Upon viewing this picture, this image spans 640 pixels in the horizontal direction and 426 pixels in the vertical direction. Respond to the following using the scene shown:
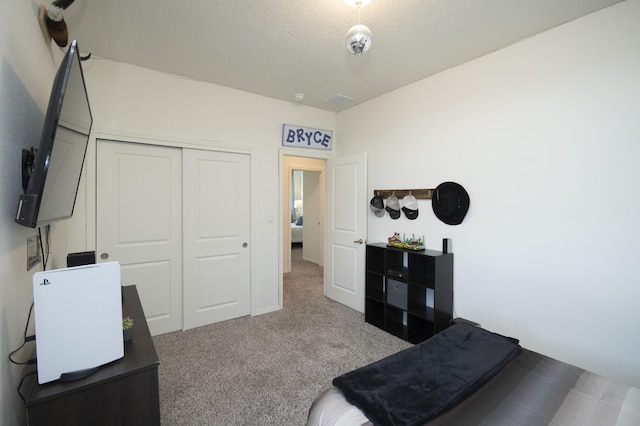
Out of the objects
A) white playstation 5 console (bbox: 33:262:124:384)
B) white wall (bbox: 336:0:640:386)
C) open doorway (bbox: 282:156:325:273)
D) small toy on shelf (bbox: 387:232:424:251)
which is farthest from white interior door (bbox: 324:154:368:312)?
white playstation 5 console (bbox: 33:262:124:384)

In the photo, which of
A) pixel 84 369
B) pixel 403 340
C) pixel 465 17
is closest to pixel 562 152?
pixel 465 17

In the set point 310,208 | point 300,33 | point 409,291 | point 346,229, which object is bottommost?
point 409,291

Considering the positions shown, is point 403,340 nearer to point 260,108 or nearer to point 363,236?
point 363,236

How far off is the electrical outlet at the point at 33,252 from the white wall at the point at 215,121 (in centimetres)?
135

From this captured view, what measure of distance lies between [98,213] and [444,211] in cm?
336

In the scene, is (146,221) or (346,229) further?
(346,229)

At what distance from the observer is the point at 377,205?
3498 mm

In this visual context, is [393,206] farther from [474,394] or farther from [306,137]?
[474,394]

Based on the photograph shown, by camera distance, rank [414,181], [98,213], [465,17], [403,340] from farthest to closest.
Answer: [414,181], [403,340], [98,213], [465,17]

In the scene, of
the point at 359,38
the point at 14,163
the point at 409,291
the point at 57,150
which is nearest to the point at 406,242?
the point at 409,291

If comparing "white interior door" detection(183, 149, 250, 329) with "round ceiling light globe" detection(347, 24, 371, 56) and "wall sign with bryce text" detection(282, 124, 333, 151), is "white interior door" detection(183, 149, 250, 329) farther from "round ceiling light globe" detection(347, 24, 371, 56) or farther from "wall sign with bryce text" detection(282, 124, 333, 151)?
"round ceiling light globe" detection(347, 24, 371, 56)

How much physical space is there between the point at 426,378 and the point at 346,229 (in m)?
2.59

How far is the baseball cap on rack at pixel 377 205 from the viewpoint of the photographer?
137 inches

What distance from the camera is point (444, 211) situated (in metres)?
2.79
